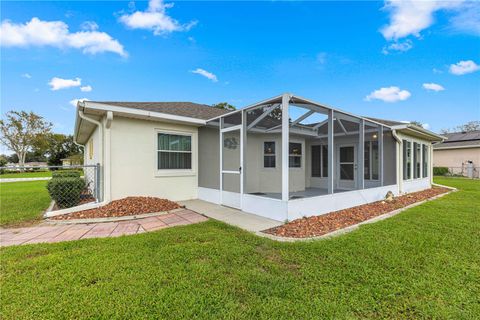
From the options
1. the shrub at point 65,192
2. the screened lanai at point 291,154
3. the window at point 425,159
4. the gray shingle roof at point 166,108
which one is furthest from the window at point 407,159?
the shrub at point 65,192

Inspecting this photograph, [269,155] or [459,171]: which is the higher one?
[269,155]

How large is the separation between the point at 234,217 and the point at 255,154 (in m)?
4.02

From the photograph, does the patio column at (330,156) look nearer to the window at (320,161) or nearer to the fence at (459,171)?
the window at (320,161)

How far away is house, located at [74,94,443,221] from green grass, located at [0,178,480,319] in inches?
73.4

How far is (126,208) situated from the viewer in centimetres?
562

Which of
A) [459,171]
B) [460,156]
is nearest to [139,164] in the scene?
[459,171]

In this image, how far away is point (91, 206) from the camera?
225 inches

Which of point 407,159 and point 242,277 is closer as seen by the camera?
point 242,277

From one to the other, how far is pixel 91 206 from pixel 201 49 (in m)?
9.13

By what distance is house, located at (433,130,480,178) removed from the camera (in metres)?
18.8

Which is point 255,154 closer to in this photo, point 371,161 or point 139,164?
point 139,164

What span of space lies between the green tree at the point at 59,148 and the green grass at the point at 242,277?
148ft

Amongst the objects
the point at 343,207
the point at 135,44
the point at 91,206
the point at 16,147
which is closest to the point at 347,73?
the point at 343,207

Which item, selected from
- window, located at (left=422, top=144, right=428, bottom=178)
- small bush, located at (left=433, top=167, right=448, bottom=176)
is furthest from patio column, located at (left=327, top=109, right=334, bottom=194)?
small bush, located at (left=433, top=167, right=448, bottom=176)
